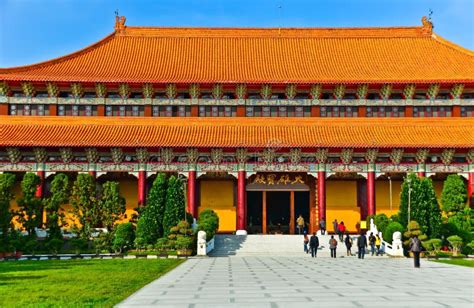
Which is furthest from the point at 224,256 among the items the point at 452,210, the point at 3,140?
the point at 3,140

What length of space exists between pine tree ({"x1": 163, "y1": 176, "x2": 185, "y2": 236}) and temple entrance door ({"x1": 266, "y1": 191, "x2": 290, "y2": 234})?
13.5 meters

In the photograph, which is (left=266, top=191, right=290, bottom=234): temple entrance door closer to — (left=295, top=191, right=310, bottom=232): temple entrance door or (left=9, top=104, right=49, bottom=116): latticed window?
(left=295, top=191, right=310, bottom=232): temple entrance door

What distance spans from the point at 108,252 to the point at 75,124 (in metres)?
12.9

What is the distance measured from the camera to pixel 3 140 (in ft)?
121

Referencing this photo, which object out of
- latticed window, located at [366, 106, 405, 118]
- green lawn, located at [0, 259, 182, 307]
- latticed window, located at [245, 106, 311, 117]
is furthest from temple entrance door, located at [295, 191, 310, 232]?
green lawn, located at [0, 259, 182, 307]

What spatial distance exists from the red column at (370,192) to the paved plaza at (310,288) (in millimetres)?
17521

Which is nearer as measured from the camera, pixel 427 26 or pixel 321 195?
pixel 321 195

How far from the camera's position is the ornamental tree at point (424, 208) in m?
30.2

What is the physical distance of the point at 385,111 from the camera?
4166 cm

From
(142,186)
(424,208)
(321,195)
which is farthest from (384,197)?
(142,186)

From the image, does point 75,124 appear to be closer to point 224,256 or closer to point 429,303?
point 224,256

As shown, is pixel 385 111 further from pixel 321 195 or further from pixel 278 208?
pixel 278 208

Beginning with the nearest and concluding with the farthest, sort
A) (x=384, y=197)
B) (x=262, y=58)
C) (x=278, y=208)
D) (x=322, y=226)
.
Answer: (x=322, y=226) < (x=384, y=197) < (x=278, y=208) < (x=262, y=58)

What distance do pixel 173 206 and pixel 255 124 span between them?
38.1 ft
